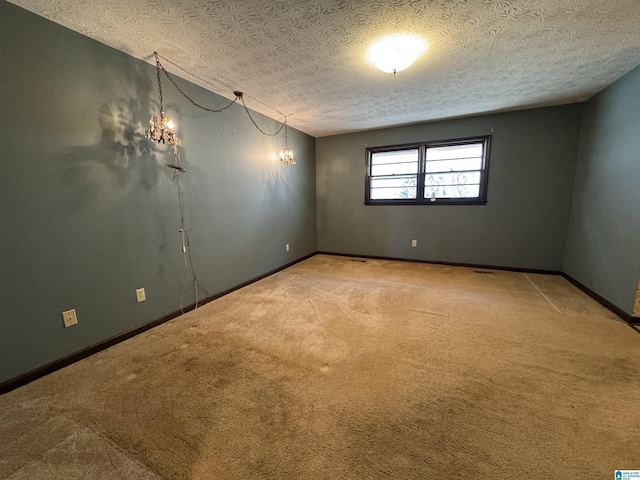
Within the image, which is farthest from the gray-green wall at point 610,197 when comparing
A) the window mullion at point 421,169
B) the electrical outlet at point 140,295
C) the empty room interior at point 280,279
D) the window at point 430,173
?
the electrical outlet at point 140,295

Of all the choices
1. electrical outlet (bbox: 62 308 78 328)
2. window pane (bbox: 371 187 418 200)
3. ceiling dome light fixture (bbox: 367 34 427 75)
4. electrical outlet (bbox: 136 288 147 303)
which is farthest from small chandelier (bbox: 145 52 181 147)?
window pane (bbox: 371 187 418 200)

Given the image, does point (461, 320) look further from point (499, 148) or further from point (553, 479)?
point (499, 148)

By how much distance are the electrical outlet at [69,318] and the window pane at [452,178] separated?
4.80 m

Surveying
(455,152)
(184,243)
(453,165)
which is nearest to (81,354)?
(184,243)

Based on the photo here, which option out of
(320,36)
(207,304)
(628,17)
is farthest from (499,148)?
(207,304)

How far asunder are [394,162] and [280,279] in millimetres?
2973

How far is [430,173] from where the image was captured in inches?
175

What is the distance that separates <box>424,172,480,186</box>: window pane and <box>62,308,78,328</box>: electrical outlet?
480 centimetres

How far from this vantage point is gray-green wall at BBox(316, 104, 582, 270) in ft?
12.2

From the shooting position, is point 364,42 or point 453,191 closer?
point 364,42

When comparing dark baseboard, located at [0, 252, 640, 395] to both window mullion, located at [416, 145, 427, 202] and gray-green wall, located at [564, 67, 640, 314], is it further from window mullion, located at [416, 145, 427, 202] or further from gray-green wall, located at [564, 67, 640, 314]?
window mullion, located at [416, 145, 427, 202]

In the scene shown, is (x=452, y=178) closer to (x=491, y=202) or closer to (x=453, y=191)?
(x=453, y=191)

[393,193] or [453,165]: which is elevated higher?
[453,165]

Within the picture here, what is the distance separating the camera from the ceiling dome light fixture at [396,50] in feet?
6.58
